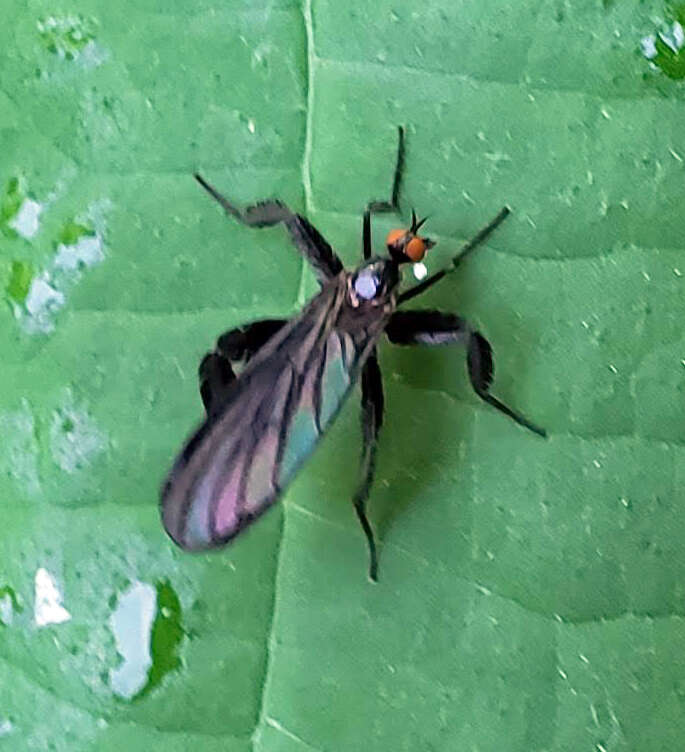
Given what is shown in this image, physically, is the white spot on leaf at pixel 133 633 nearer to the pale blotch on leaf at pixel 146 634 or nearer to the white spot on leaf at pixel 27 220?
the pale blotch on leaf at pixel 146 634

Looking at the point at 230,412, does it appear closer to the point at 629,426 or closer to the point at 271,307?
the point at 271,307

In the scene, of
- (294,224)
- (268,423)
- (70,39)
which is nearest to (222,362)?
(268,423)

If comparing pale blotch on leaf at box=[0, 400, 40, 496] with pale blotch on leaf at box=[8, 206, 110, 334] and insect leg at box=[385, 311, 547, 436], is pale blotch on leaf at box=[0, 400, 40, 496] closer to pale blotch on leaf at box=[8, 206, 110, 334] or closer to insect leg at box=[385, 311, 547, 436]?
pale blotch on leaf at box=[8, 206, 110, 334]

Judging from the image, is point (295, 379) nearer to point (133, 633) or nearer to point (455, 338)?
point (455, 338)

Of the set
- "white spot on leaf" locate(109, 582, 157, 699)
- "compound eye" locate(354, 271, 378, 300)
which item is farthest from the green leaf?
"compound eye" locate(354, 271, 378, 300)

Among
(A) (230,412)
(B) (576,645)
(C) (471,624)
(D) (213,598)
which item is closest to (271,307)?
(A) (230,412)

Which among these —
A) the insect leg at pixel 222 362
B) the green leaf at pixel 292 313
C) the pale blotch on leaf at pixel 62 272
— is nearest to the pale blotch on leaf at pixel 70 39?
the green leaf at pixel 292 313
